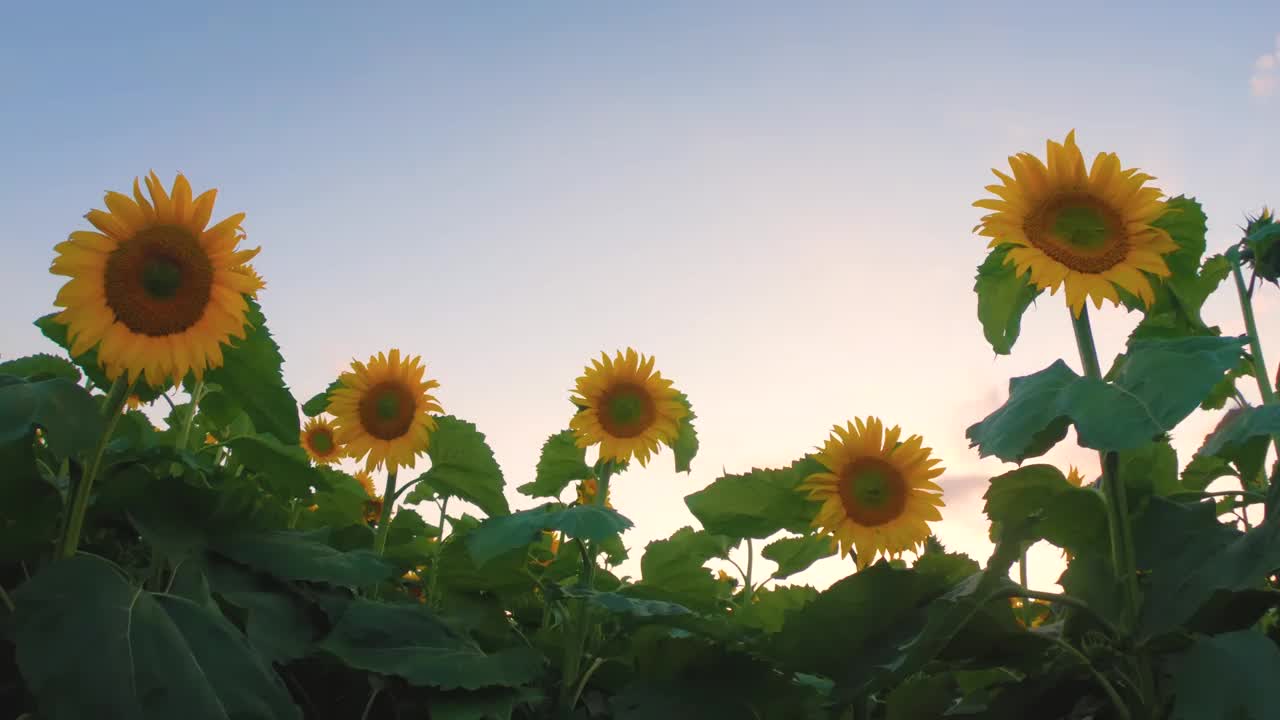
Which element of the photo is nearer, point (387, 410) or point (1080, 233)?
point (1080, 233)

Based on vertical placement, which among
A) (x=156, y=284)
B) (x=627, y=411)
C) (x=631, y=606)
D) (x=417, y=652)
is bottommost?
(x=417, y=652)

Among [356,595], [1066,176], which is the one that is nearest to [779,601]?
[356,595]

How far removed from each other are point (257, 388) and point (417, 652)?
0.71 meters

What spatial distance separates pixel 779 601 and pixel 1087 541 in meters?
1.22

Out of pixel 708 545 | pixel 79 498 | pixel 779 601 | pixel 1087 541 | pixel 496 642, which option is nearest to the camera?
pixel 79 498

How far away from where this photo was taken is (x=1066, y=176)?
221cm

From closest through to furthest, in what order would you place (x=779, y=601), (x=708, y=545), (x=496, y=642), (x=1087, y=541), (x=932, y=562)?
(x=1087, y=541), (x=932, y=562), (x=496, y=642), (x=779, y=601), (x=708, y=545)

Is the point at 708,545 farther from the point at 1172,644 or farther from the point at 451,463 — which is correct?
the point at 1172,644

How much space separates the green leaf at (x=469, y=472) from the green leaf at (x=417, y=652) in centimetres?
87

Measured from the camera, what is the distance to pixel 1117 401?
179 cm

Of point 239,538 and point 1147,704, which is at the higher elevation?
point 239,538

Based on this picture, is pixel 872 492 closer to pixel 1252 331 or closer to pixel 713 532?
pixel 713 532

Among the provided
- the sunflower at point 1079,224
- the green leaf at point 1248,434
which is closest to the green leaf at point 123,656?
the sunflower at point 1079,224

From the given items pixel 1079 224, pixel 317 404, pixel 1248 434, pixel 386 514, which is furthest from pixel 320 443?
pixel 1248 434
